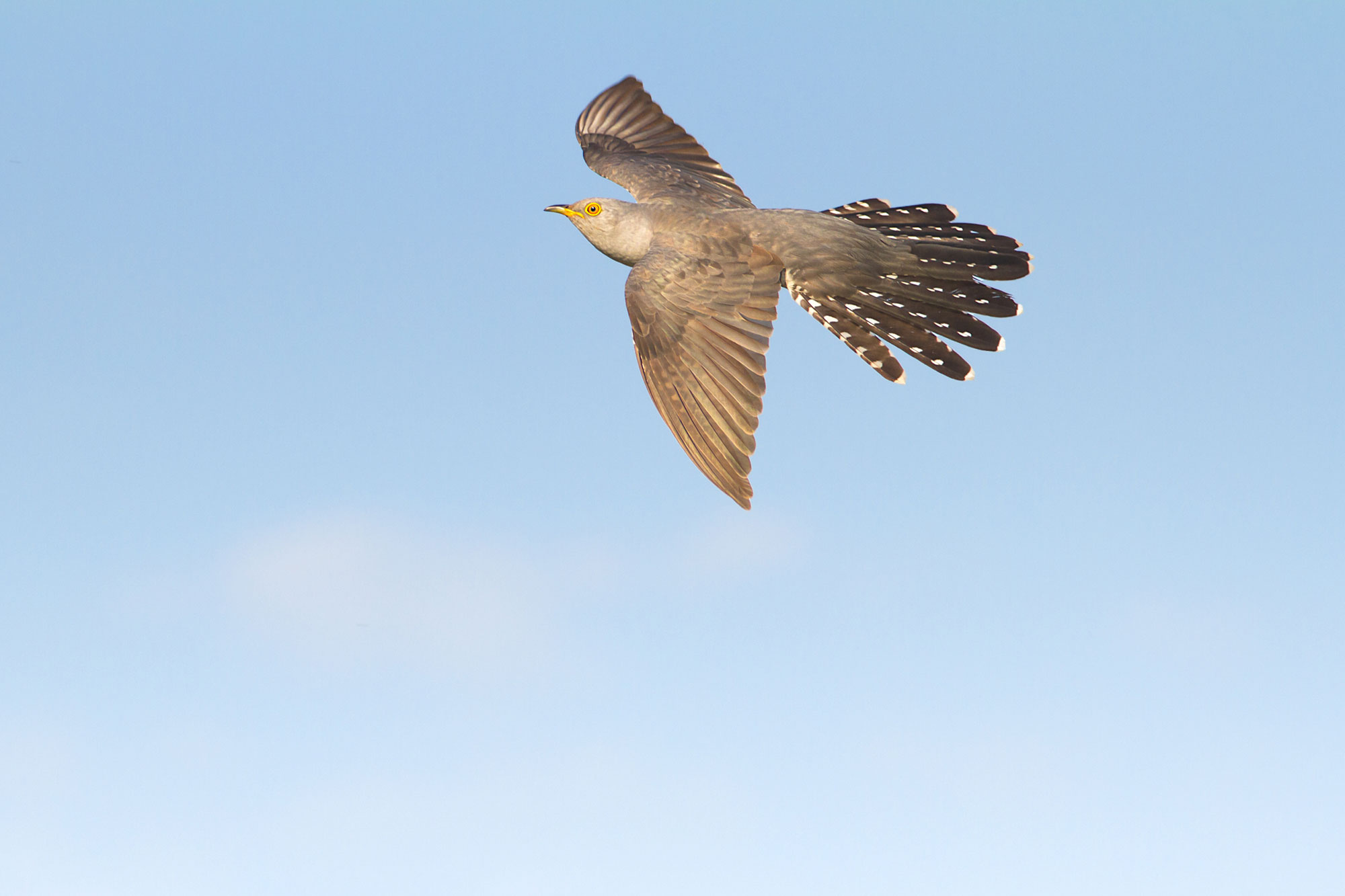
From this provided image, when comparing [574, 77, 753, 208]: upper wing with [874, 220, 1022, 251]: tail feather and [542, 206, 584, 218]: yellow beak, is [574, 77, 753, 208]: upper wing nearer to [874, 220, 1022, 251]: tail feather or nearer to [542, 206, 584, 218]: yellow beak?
[542, 206, 584, 218]: yellow beak

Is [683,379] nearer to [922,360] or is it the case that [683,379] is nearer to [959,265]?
[922,360]

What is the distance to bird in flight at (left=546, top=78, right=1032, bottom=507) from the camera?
1026cm

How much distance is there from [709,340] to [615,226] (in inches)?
97.4

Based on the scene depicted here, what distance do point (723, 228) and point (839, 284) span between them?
4.22ft

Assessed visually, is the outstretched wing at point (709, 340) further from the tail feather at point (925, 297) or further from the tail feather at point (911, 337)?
the tail feather at point (911, 337)

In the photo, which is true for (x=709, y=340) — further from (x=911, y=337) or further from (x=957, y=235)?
(x=957, y=235)

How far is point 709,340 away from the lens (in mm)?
10625

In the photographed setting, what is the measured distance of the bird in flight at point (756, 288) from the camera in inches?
404

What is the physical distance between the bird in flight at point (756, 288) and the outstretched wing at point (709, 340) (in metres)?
0.01

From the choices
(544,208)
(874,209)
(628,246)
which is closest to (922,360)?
(874,209)

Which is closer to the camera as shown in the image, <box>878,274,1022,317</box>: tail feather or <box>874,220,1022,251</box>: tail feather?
<box>878,274,1022,317</box>: tail feather

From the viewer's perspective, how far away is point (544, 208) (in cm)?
1304

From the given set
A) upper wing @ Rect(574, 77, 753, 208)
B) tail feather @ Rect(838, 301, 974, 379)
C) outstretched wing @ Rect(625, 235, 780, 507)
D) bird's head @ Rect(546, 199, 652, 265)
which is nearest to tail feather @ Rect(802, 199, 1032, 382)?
tail feather @ Rect(838, 301, 974, 379)

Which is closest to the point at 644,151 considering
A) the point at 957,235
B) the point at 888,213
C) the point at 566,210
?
the point at 566,210
